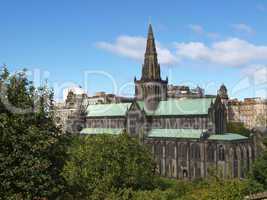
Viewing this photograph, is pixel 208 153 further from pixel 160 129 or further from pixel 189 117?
pixel 160 129

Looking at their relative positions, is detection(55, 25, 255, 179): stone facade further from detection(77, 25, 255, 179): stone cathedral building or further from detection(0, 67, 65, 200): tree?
detection(0, 67, 65, 200): tree

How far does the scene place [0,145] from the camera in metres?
25.4

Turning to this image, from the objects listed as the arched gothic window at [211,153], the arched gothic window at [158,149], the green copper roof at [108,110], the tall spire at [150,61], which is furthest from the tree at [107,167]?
the green copper roof at [108,110]

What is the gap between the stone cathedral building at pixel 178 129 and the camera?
244ft

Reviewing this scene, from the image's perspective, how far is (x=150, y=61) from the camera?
93.2 metres

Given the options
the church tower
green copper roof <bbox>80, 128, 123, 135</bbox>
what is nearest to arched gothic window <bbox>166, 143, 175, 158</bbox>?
the church tower

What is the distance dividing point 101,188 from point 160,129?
172 feet

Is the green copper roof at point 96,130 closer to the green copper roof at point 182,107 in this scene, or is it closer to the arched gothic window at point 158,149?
the green copper roof at point 182,107

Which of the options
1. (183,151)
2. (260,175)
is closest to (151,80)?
(183,151)

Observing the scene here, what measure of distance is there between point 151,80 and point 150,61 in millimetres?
Result: 4777

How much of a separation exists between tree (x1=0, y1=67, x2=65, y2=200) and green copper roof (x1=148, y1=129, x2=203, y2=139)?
174 ft

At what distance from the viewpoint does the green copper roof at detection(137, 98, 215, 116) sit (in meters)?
82.2

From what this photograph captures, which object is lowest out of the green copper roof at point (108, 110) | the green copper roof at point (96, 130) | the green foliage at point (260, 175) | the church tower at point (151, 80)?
the green foliage at point (260, 175)

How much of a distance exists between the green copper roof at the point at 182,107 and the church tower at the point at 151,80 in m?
2.10
